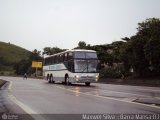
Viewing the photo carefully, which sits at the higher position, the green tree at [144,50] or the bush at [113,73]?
the green tree at [144,50]

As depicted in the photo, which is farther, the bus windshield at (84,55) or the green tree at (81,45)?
the green tree at (81,45)

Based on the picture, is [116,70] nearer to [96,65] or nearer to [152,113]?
[96,65]

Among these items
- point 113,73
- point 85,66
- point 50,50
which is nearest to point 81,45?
point 50,50

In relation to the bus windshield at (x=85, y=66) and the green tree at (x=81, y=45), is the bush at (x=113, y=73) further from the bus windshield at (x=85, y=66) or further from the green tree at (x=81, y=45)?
the green tree at (x=81, y=45)

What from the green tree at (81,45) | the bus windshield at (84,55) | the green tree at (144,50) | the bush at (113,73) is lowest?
the bush at (113,73)

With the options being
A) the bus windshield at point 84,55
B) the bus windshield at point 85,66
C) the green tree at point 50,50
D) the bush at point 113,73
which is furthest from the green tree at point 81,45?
the bus windshield at point 85,66

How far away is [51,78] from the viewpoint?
42.4 m

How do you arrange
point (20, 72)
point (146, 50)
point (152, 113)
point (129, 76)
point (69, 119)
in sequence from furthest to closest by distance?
point (20, 72), point (129, 76), point (146, 50), point (152, 113), point (69, 119)

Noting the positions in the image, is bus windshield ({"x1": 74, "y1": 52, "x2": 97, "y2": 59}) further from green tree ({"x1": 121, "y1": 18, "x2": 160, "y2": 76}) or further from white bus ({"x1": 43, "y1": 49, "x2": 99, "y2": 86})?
green tree ({"x1": 121, "y1": 18, "x2": 160, "y2": 76})

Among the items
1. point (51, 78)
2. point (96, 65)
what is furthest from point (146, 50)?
point (96, 65)

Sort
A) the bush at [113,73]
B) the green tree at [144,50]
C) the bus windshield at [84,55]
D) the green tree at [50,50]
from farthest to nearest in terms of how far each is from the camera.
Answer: the green tree at [50,50], the bush at [113,73], the green tree at [144,50], the bus windshield at [84,55]

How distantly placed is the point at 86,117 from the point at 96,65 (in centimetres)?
2338

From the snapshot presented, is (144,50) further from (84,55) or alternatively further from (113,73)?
(84,55)

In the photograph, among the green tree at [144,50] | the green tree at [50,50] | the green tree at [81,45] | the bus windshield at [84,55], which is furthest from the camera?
the green tree at [50,50]
